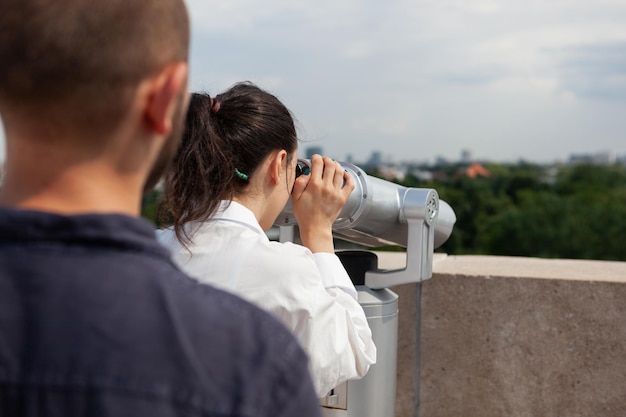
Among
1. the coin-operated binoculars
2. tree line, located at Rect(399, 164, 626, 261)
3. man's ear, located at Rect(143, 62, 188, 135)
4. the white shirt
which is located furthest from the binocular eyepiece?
tree line, located at Rect(399, 164, 626, 261)

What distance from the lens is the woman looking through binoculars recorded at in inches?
74.5

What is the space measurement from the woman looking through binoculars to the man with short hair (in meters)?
0.99

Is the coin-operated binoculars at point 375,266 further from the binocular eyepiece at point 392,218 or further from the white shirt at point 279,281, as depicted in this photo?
the white shirt at point 279,281

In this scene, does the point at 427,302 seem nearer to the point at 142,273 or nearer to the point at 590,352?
the point at 590,352

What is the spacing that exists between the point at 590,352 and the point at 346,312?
1455mm

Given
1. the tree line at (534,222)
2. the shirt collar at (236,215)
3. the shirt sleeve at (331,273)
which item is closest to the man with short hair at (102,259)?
the shirt collar at (236,215)

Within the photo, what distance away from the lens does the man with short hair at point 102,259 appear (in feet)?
2.64

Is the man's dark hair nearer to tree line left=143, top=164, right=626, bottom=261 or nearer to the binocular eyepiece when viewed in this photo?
the binocular eyepiece

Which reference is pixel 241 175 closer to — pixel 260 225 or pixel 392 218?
pixel 260 225

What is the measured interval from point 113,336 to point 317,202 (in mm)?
1492

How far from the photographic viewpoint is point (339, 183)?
2309 mm

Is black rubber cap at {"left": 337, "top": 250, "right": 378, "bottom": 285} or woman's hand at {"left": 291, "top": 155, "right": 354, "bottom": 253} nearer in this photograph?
woman's hand at {"left": 291, "top": 155, "right": 354, "bottom": 253}

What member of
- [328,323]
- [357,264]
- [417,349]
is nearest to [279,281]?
[328,323]

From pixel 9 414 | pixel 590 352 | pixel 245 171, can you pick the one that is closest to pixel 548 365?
pixel 590 352
